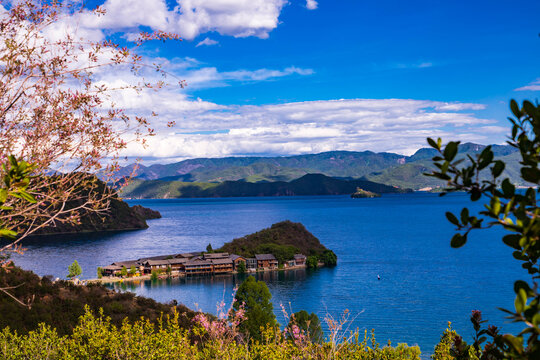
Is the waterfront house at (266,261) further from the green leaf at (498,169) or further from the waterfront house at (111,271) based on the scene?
the green leaf at (498,169)

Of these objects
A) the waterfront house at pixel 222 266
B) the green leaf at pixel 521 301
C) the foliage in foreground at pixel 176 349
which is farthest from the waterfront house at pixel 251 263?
the green leaf at pixel 521 301

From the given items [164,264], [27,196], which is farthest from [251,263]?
[27,196]

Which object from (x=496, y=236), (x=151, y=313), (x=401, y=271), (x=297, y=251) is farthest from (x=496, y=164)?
(x=496, y=236)

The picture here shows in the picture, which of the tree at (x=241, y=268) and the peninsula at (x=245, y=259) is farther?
the peninsula at (x=245, y=259)

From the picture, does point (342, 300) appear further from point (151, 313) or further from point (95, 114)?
point (95, 114)

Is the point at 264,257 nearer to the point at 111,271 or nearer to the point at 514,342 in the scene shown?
the point at 111,271

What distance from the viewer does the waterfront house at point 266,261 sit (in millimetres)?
96725

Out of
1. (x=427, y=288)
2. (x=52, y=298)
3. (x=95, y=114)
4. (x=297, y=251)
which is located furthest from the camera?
(x=297, y=251)

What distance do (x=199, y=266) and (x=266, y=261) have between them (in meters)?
15.6

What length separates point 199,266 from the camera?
94.7 metres

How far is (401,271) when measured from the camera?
89500 mm

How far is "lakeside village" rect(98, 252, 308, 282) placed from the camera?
3617 inches

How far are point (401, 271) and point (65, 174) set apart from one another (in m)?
89.0

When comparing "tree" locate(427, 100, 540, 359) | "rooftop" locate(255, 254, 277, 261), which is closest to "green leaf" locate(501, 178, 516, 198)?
"tree" locate(427, 100, 540, 359)
